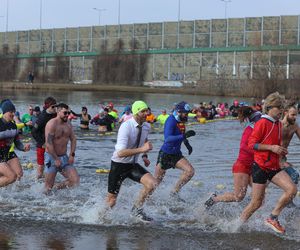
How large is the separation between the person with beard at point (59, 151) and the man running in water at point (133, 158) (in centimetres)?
171

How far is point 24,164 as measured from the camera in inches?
569

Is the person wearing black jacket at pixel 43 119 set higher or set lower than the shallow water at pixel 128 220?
higher

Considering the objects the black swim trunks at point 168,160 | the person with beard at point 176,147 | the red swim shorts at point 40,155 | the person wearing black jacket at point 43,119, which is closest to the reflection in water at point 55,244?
the person with beard at point 176,147

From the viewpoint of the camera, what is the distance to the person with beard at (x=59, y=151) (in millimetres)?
10031

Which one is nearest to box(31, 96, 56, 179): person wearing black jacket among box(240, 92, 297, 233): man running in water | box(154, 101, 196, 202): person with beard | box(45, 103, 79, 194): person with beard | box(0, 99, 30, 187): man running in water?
box(45, 103, 79, 194): person with beard

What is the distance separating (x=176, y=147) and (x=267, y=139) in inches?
111

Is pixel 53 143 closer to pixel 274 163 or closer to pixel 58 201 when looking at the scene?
pixel 58 201

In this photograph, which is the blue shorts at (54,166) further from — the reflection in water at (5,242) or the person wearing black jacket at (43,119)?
the reflection in water at (5,242)

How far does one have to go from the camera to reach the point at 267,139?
25.4 feet

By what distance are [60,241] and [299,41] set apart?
Answer: 6432cm

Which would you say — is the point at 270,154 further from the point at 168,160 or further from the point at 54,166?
the point at 54,166

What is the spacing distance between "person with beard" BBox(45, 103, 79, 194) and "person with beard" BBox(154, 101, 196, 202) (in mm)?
1439

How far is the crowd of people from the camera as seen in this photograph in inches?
306

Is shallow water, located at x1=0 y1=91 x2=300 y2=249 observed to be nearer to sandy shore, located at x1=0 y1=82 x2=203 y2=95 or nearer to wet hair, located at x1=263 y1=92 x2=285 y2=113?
wet hair, located at x1=263 y1=92 x2=285 y2=113
